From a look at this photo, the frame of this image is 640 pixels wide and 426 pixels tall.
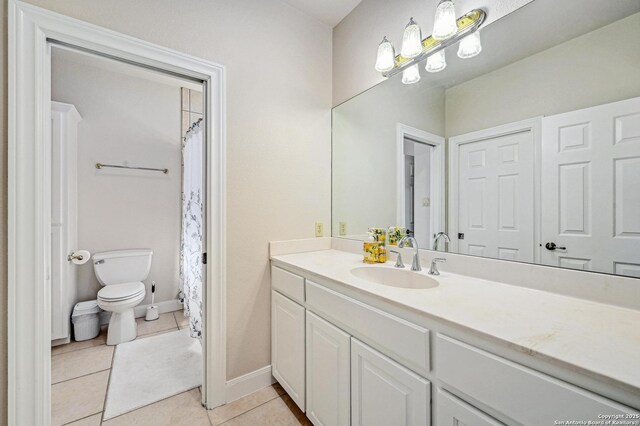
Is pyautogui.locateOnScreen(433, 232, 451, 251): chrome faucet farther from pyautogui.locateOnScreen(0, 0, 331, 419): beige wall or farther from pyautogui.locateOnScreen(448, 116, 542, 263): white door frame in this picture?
pyautogui.locateOnScreen(0, 0, 331, 419): beige wall

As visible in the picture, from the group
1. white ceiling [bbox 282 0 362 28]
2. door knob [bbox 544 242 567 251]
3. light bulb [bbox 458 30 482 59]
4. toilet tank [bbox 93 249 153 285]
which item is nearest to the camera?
door knob [bbox 544 242 567 251]

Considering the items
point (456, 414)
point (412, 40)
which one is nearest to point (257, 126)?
point (412, 40)

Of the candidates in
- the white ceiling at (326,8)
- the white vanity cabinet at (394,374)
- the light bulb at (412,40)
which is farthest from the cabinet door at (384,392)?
the white ceiling at (326,8)

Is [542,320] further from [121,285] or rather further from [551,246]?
[121,285]

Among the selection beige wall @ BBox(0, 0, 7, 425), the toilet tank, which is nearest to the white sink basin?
beige wall @ BBox(0, 0, 7, 425)

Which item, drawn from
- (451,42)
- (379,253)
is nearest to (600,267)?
(379,253)

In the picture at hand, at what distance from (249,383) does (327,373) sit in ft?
2.40

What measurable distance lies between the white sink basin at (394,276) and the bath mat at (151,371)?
4.42 ft

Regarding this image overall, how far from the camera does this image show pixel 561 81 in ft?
3.25

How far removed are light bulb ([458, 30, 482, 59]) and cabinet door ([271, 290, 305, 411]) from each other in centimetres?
152

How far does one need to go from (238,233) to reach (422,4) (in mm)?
1664

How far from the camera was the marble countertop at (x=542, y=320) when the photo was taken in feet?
1.81

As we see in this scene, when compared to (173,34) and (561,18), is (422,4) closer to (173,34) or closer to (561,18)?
(561,18)

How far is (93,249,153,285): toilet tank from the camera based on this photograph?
244cm
